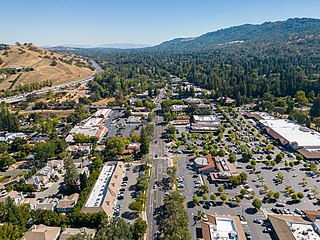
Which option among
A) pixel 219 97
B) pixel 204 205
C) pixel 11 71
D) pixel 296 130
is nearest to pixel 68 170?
pixel 204 205

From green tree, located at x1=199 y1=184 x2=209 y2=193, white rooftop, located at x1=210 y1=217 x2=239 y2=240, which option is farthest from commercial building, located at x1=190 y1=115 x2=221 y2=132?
white rooftop, located at x1=210 y1=217 x2=239 y2=240

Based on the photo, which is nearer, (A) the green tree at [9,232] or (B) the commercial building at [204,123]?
(A) the green tree at [9,232]

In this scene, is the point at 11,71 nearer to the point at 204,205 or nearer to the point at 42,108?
the point at 42,108

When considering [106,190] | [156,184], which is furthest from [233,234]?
[106,190]

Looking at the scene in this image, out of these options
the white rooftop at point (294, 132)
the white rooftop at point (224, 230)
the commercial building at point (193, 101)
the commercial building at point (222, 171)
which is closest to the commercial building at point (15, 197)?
the white rooftop at point (224, 230)

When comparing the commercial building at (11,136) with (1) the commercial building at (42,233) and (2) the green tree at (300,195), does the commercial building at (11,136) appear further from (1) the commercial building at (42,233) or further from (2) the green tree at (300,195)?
(2) the green tree at (300,195)

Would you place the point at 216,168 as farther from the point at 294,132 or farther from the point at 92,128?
the point at 92,128
